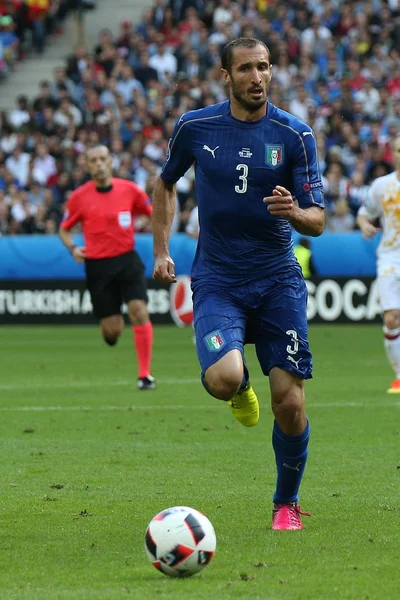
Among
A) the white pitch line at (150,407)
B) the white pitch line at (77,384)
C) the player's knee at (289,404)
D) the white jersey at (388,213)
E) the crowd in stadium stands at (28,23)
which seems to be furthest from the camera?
the crowd in stadium stands at (28,23)

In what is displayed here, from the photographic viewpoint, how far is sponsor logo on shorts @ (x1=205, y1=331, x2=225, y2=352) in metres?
5.90

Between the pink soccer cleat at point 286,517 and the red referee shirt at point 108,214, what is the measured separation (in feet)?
24.0

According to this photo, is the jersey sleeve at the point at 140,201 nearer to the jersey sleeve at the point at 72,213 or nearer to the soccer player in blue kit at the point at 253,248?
the jersey sleeve at the point at 72,213

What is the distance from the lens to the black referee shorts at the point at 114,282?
12.8m

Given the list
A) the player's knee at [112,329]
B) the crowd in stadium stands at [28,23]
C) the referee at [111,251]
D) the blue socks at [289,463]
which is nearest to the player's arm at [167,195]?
the blue socks at [289,463]

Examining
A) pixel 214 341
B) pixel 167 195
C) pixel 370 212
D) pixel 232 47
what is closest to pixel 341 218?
pixel 370 212

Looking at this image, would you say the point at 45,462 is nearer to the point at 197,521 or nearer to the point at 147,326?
the point at 197,521

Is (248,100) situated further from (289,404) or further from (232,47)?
(289,404)

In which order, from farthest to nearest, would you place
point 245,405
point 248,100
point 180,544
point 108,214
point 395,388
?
point 108,214 → point 395,388 → point 245,405 → point 248,100 → point 180,544

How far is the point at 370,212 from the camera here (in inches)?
458

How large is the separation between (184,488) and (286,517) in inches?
45.8

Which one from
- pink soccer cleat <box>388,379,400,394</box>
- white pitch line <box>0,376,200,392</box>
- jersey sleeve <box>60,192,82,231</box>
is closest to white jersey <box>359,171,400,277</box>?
pink soccer cleat <box>388,379,400,394</box>

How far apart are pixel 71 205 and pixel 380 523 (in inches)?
321

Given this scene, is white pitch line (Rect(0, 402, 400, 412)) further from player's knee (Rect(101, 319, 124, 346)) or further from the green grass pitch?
player's knee (Rect(101, 319, 124, 346))
